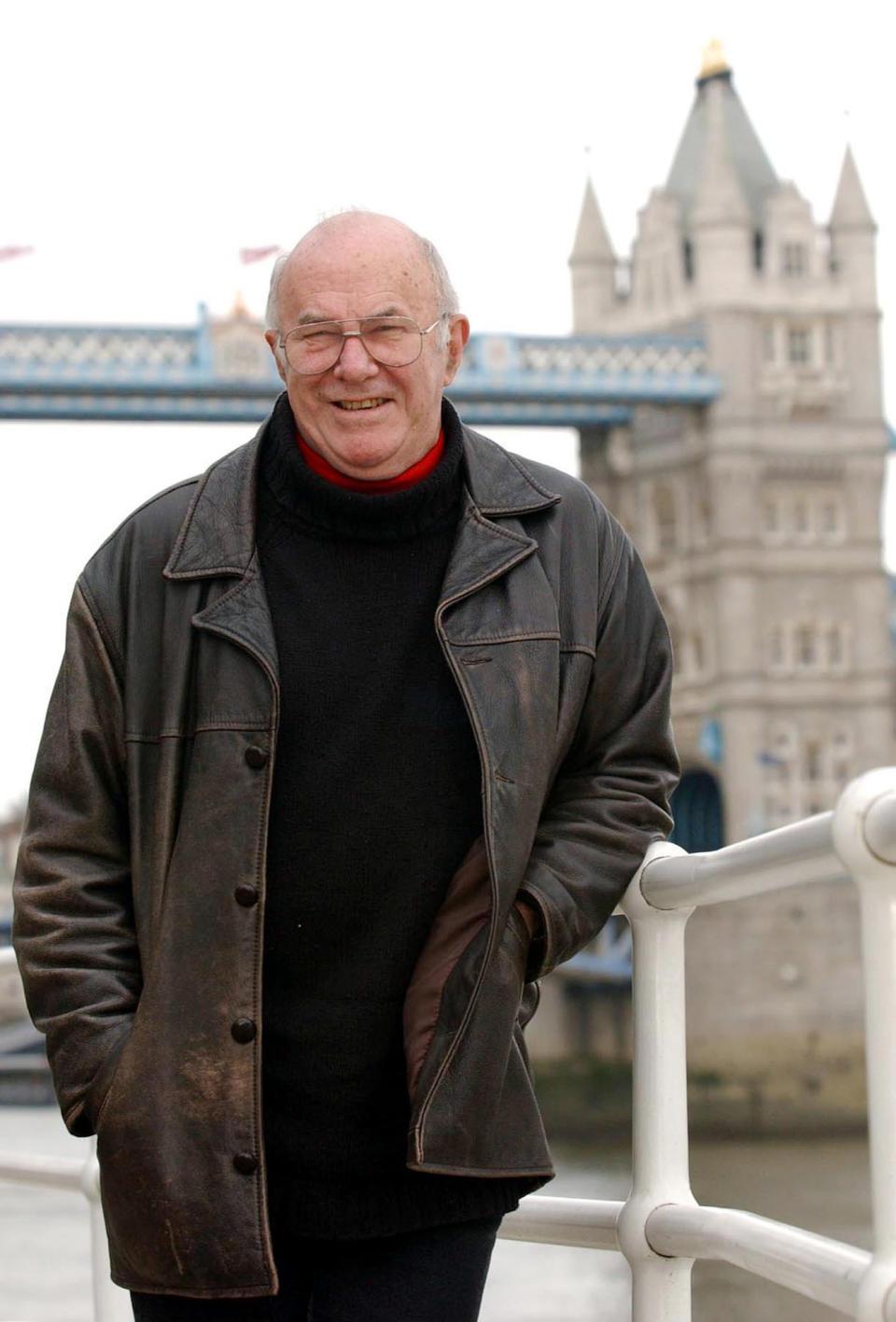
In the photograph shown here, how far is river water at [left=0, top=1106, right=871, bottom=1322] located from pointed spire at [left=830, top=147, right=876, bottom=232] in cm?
989

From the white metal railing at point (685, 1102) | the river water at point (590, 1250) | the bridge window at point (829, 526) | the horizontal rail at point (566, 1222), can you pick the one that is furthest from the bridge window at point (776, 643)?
the horizontal rail at point (566, 1222)

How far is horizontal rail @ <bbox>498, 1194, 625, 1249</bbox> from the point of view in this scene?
1.26m

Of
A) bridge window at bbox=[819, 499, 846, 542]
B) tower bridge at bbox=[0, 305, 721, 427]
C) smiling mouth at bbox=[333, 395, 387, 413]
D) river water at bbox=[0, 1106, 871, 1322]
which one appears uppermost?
tower bridge at bbox=[0, 305, 721, 427]

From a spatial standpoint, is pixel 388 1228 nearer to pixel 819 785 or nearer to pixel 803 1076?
pixel 803 1076

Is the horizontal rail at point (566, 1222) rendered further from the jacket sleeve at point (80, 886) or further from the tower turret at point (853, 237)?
→ the tower turret at point (853, 237)

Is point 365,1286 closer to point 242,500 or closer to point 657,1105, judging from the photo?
point 657,1105

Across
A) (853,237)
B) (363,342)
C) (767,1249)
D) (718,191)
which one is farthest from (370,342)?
(718,191)

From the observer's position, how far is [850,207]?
23672mm

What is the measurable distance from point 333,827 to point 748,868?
0.23 m

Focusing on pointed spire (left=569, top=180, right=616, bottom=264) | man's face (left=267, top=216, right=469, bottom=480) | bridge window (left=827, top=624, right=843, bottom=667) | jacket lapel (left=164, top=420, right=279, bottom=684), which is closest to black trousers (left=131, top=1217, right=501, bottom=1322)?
jacket lapel (left=164, top=420, right=279, bottom=684)

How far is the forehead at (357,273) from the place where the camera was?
3.89 feet

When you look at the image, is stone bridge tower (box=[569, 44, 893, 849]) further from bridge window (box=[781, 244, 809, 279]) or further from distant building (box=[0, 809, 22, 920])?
distant building (box=[0, 809, 22, 920])

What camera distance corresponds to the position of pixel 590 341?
72.5ft

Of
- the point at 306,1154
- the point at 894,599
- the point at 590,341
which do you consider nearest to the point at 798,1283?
the point at 306,1154
